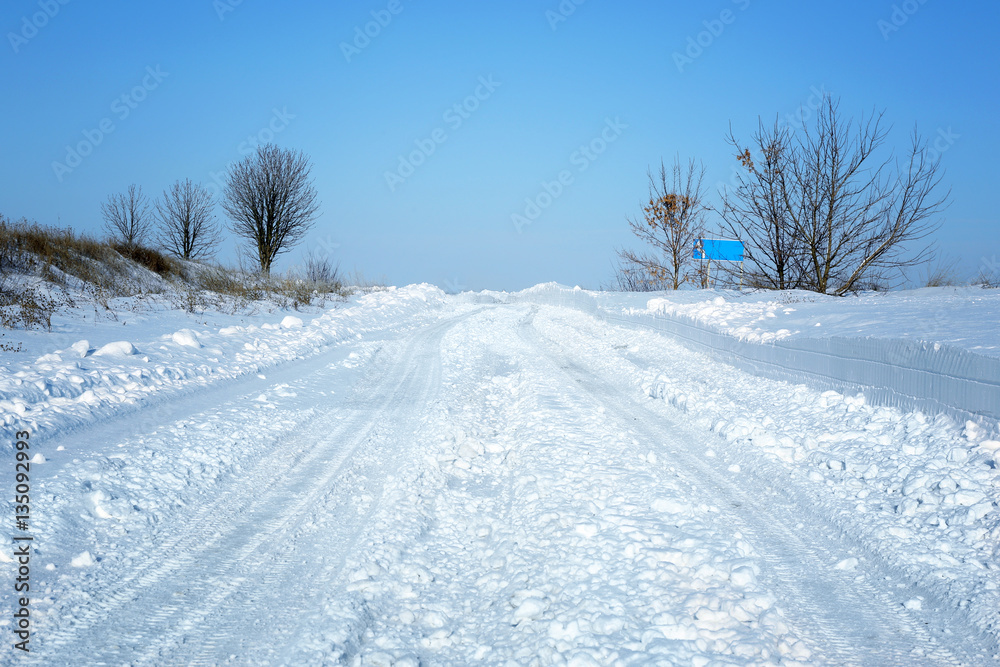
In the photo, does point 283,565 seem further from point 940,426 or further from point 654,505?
point 940,426

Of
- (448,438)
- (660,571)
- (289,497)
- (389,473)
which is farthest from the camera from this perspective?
(448,438)

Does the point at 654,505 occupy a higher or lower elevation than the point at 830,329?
lower

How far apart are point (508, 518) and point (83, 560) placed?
8.37 ft

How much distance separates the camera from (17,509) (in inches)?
136

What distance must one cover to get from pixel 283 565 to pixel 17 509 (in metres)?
1.85

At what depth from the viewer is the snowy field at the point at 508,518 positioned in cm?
255

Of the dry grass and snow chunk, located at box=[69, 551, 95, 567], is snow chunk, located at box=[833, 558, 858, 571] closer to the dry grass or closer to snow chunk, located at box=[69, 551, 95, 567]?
snow chunk, located at box=[69, 551, 95, 567]

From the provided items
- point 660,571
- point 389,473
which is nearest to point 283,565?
point 389,473

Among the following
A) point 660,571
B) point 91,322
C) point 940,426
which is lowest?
point 660,571

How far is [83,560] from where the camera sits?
308 cm

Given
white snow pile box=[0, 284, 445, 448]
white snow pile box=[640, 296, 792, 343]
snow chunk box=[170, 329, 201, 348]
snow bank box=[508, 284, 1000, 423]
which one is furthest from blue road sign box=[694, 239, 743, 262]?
snow chunk box=[170, 329, 201, 348]

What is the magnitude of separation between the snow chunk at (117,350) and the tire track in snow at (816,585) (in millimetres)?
7110

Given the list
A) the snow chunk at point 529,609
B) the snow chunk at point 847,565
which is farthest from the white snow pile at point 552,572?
the snow chunk at point 847,565

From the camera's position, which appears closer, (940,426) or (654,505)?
(654,505)
